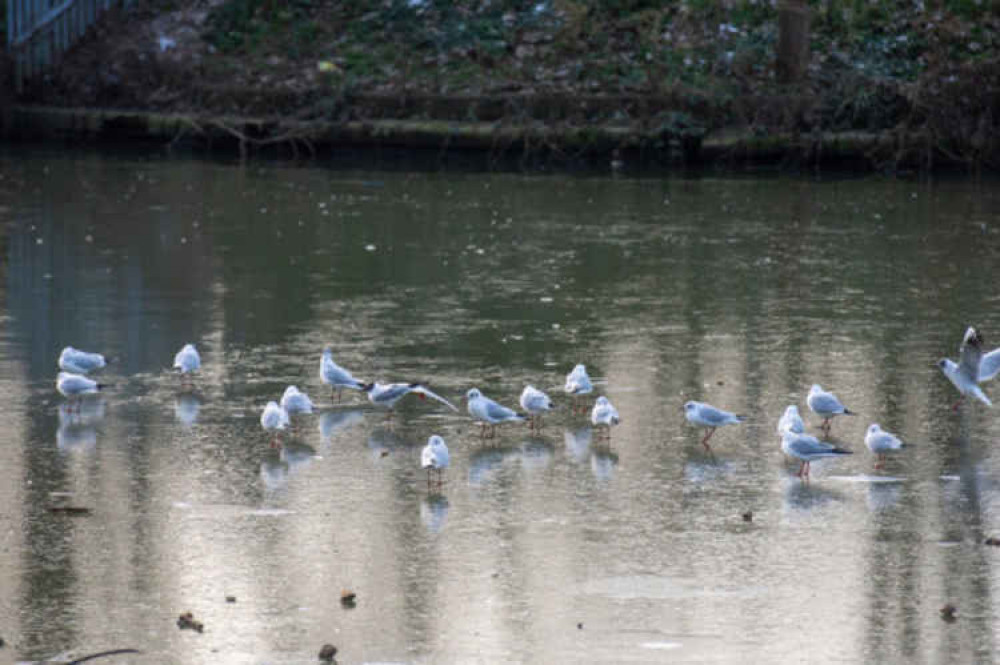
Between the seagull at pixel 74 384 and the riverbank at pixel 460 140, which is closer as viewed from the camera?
the seagull at pixel 74 384

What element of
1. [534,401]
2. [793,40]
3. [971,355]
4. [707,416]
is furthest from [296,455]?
[793,40]

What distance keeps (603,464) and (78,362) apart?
3749 mm

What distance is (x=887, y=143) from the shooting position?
981 inches

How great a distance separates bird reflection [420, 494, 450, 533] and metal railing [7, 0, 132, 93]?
22016 millimetres

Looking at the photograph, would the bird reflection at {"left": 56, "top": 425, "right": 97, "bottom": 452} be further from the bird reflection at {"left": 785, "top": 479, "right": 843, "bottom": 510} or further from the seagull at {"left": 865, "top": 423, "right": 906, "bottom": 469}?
the seagull at {"left": 865, "top": 423, "right": 906, "bottom": 469}

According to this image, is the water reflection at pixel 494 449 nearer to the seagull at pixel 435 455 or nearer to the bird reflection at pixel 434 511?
the bird reflection at pixel 434 511

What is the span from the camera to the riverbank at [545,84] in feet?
83.5

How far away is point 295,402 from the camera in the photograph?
33.5 feet

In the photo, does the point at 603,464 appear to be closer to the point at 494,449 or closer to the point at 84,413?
the point at 494,449

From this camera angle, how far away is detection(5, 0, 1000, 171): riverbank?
25.4 m

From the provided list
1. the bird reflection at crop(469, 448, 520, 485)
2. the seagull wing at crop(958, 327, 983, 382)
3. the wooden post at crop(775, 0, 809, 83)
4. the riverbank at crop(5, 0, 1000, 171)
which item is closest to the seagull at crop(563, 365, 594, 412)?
the bird reflection at crop(469, 448, 520, 485)

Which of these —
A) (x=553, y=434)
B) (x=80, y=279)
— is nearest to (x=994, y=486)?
(x=553, y=434)

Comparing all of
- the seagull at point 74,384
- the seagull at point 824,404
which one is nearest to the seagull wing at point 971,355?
the seagull at point 824,404

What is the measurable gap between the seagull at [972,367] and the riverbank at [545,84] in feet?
47.2
